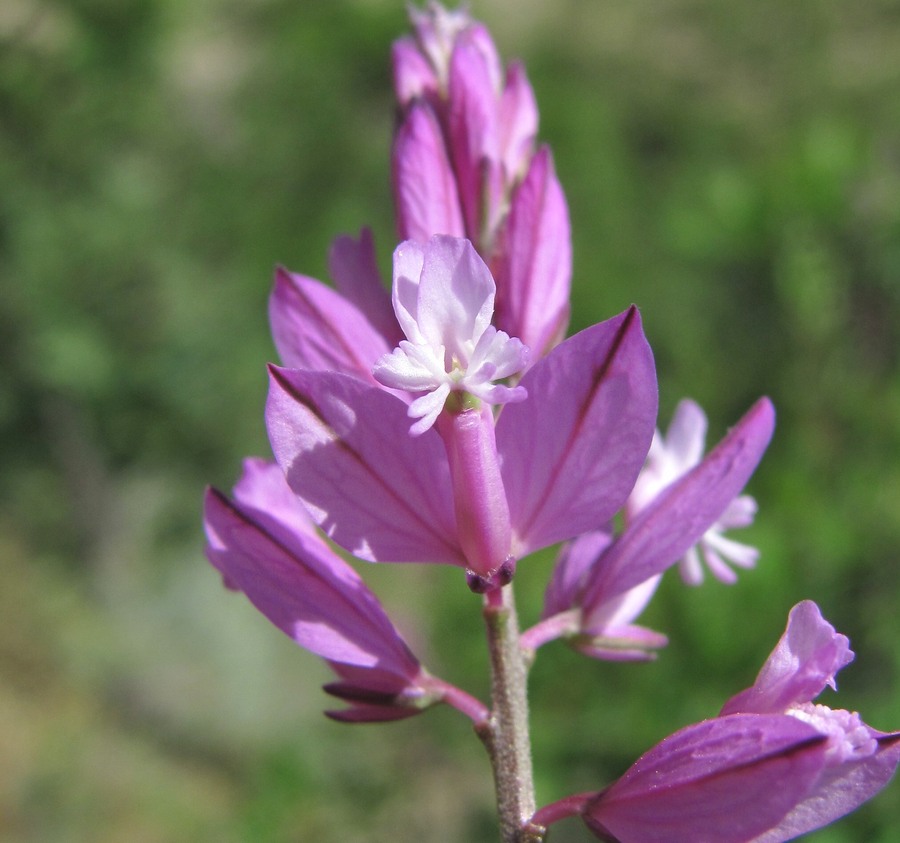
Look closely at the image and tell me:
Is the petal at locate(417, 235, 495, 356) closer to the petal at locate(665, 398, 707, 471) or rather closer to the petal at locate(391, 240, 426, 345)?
the petal at locate(391, 240, 426, 345)

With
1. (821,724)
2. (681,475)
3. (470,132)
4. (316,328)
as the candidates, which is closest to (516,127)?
(470,132)

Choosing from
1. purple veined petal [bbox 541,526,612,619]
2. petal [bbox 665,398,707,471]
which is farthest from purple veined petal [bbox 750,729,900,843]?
petal [bbox 665,398,707,471]

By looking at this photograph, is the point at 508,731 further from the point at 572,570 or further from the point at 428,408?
the point at 428,408

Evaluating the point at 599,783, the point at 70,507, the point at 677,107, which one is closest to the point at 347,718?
the point at 599,783

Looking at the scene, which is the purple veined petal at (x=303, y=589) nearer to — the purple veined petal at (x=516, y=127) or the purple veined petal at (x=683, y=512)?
the purple veined petal at (x=683, y=512)

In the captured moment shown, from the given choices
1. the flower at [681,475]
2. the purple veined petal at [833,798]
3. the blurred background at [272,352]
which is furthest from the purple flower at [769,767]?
the blurred background at [272,352]

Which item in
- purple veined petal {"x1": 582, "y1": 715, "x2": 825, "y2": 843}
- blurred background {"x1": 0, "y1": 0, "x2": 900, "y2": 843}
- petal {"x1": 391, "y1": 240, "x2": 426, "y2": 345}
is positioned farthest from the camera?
blurred background {"x1": 0, "y1": 0, "x2": 900, "y2": 843}

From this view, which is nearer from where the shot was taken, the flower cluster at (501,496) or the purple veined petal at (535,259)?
the flower cluster at (501,496)
